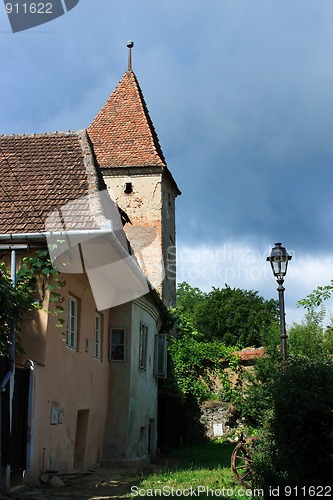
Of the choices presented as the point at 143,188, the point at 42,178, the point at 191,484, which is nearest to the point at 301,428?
the point at 191,484

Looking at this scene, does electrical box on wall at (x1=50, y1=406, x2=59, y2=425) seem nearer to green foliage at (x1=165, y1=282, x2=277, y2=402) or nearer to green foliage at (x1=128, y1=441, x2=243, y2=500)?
green foliage at (x1=128, y1=441, x2=243, y2=500)

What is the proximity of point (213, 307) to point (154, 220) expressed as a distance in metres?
22.0

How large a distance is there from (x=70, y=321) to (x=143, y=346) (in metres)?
5.65

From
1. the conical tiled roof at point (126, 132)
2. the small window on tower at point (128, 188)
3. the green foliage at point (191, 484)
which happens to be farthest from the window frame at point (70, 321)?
the conical tiled roof at point (126, 132)

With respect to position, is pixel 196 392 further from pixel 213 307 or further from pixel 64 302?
pixel 213 307

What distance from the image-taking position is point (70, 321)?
13.4 m

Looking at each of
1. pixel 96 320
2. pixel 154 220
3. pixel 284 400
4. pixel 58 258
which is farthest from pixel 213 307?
pixel 284 400

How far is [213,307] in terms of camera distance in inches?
1982

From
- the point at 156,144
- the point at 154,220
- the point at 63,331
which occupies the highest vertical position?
the point at 156,144

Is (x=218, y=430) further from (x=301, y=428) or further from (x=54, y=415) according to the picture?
(x=301, y=428)

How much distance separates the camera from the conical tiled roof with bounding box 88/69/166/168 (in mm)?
29523

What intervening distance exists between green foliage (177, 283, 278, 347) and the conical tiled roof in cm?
1954

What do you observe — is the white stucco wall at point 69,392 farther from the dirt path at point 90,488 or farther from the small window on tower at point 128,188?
the small window on tower at point 128,188

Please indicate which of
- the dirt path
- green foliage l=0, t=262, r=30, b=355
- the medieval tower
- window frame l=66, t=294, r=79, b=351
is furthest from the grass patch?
the medieval tower
